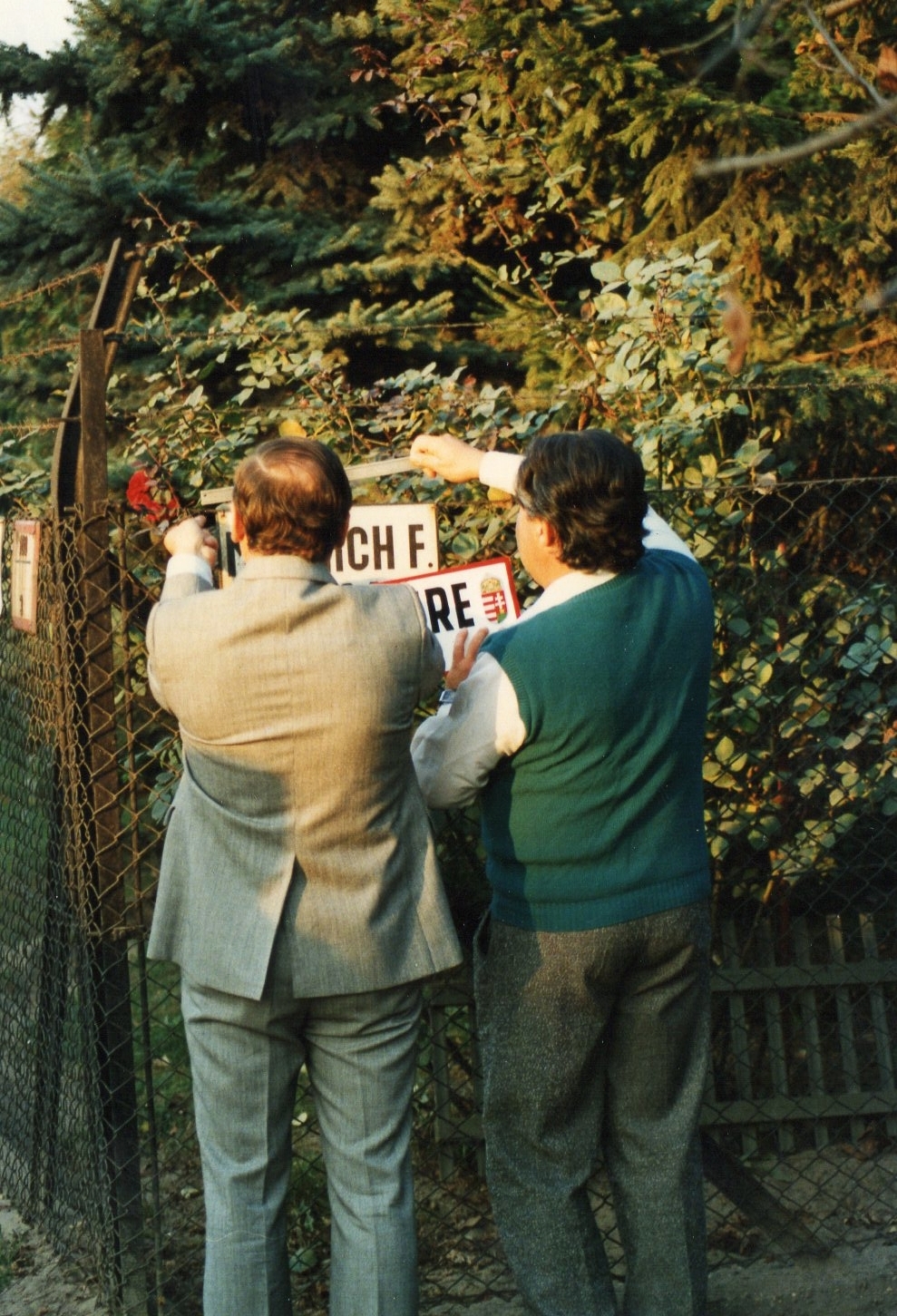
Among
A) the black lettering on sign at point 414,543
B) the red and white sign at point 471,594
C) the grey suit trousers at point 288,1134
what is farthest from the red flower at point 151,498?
the grey suit trousers at point 288,1134

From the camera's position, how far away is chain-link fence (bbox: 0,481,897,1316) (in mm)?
3443

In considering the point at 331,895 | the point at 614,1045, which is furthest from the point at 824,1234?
the point at 331,895

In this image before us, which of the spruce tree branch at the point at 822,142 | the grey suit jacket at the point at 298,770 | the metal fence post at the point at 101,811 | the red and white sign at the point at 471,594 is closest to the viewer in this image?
the spruce tree branch at the point at 822,142

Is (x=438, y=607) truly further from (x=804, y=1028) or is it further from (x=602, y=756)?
(x=804, y=1028)

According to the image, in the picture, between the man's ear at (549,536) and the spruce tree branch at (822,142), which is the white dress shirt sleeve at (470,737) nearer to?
the man's ear at (549,536)

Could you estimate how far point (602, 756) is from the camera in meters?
2.69

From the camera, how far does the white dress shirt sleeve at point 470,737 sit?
2.71 m

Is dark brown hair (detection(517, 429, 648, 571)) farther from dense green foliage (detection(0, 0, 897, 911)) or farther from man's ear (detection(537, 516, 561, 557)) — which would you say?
dense green foliage (detection(0, 0, 897, 911))

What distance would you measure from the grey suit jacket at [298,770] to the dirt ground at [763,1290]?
148 cm

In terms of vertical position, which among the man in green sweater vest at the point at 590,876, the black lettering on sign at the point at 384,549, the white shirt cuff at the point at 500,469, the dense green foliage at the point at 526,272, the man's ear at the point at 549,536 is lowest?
the man in green sweater vest at the point at 590,876

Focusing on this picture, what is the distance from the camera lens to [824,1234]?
4.02 metres

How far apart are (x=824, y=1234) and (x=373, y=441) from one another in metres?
2.66

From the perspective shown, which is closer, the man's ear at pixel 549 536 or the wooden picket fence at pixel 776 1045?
the man's ear at pixel 549 536

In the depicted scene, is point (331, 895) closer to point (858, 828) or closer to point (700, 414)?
point (700, 414)
